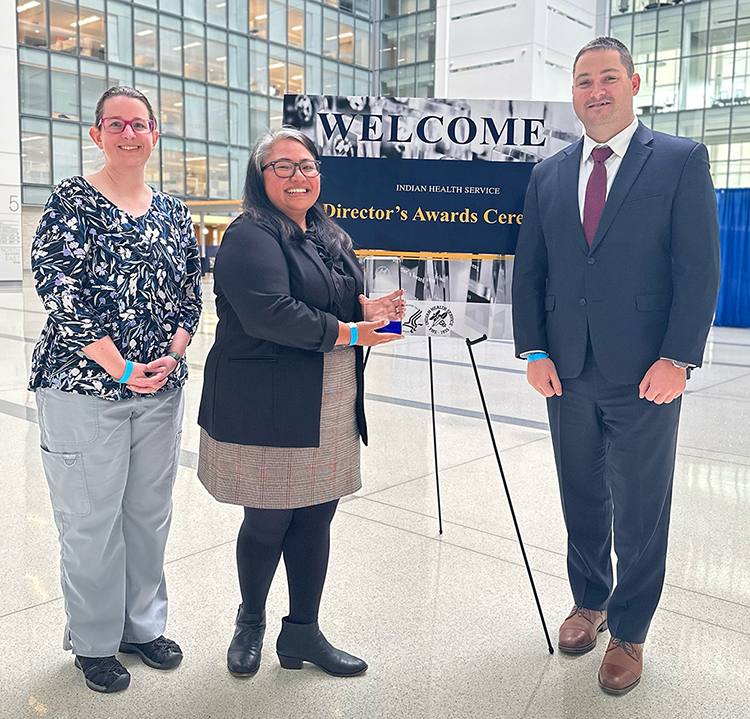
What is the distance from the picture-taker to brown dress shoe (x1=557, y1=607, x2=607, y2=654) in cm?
271

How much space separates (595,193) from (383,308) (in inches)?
32.0

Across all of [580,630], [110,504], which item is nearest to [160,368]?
[110,504]

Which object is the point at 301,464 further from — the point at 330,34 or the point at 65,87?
the point at 330,34

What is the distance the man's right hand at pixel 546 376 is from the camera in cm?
265

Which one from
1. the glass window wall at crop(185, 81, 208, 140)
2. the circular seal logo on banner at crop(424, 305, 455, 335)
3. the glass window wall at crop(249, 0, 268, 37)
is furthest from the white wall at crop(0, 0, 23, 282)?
the circular seal logo on banner at crop(424, 305, 455, 335)

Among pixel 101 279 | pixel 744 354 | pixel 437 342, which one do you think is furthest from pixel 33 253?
pixel 744 354

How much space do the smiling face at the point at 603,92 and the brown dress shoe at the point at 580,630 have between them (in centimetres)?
169

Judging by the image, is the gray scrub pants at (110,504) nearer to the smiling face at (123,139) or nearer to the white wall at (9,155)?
the smiling face at (123,139)

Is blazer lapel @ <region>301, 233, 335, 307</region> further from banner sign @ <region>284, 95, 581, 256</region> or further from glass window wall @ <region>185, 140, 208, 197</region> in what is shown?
glass window wall @ <region>185, 140, 208, 197</region>

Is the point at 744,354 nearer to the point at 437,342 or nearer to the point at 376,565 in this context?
the point at 437,342

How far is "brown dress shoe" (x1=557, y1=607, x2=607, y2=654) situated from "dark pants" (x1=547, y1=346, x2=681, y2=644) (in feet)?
0.42

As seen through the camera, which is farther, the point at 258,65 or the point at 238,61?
the point at 258,65

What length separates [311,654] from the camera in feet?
8.32

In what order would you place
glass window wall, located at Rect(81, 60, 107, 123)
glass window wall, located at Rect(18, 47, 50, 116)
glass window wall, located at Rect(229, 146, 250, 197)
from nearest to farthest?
glass window wall, located at Rect(18, 47, 50, 116)
glass window wall, located at Rect(81, 60, 107, 123)
glass window wall, located at Rect(229, 146, 250, 197)
